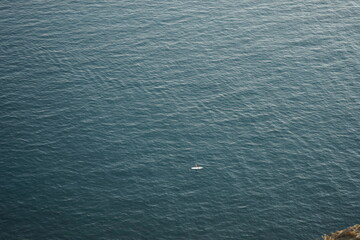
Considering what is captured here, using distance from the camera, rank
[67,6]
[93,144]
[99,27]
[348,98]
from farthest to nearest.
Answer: [67,6] → [99,27] → [348,98] → [93,144]

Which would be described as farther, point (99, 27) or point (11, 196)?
point (99, 27)

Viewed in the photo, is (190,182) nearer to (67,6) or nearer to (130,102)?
(130,102)

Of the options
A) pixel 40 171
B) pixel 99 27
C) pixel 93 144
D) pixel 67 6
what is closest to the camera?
pixel 40 171

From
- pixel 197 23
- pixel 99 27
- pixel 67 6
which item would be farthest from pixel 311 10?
pixel 67 6

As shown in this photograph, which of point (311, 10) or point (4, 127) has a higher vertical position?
point (311, 10)

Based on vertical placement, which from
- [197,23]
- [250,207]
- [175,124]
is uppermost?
[197,23]

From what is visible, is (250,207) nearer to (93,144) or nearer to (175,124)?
(175,124)

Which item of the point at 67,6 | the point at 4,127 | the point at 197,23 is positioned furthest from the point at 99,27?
the point at 4,127
